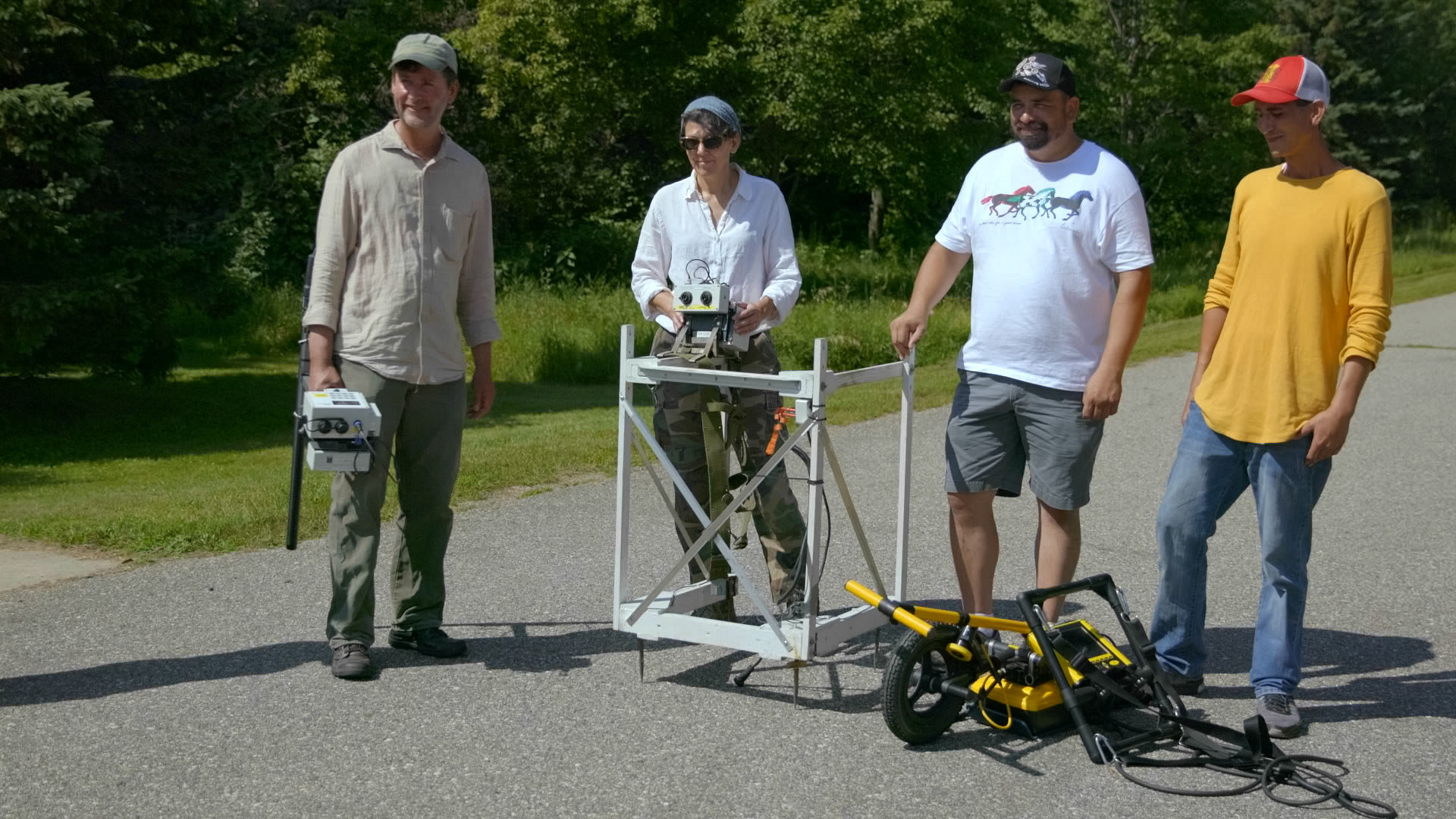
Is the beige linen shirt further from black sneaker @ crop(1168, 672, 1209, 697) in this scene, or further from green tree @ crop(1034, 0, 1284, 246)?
green tree @ crop(1034, 0, 1284, 246)

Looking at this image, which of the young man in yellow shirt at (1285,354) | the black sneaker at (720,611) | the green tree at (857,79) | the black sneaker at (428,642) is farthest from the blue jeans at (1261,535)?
the green tree at (857,79)

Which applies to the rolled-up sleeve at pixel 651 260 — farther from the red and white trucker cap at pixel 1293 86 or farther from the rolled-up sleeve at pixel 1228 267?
the red and white trucker cap at pixel 1293 86

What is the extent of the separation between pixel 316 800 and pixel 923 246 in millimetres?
32675

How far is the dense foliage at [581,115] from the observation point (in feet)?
39.8

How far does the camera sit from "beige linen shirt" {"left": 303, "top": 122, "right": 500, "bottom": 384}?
500cm

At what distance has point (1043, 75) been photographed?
181 inches

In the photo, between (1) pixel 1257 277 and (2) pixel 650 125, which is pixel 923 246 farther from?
(1) pixel 1257 277

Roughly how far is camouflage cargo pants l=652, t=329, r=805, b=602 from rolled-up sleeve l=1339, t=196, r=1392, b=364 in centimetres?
193

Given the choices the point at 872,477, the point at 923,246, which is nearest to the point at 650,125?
the point at 923,246

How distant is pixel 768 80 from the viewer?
23.3m

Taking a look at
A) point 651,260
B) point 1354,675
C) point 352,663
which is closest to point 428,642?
point 352,663

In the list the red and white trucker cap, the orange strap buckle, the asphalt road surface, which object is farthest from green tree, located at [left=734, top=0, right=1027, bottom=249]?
the red and white trucker cap

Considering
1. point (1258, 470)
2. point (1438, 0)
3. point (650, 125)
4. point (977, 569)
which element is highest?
point (1438, 0)

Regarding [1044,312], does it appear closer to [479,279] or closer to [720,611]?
[720,611]
